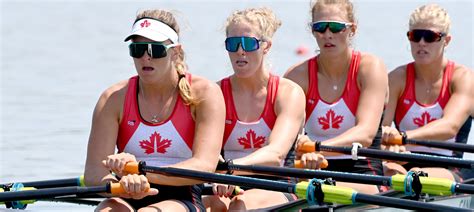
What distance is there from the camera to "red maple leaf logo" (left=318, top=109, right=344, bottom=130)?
8.88m

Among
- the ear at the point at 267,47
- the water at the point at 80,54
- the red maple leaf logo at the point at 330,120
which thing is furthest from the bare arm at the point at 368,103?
the ear at the point at 267,47

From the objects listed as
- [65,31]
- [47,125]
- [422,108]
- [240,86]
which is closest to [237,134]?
[240,86]

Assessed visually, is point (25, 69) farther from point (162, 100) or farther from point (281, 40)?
point (162, 100)

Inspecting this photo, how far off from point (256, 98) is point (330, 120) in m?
0.99

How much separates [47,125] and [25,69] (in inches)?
251

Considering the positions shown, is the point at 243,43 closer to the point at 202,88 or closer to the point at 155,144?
the point at 202,88

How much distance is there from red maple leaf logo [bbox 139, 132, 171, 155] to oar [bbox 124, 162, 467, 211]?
0.96ft

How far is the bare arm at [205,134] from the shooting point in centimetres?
687

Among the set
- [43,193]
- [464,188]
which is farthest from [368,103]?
[43,193]

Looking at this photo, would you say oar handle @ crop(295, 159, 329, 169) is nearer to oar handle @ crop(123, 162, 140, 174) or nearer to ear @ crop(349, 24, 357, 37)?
ear @ crop(349, 24, 357, 37)

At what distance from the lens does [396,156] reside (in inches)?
329

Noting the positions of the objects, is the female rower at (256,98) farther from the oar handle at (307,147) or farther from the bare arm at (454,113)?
the bare arm at (454,113)

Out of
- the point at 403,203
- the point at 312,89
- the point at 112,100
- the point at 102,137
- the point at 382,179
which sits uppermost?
the point at 312,89

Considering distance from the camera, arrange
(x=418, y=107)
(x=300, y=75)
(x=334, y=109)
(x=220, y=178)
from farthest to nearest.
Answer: (x=418, y=107), (x=300, y=75), (x=334, y=109), (x=220, y=178)
